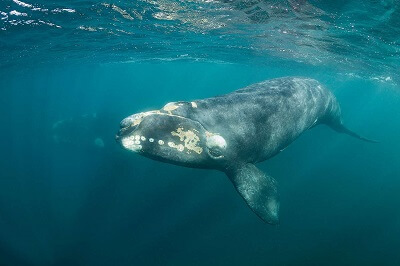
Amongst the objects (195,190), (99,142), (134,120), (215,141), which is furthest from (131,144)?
(99,142)

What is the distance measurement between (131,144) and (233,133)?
2697 millimetres

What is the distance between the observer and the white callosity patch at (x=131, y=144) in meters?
5.57

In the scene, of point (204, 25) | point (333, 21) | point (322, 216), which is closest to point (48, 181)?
point (204, 25)

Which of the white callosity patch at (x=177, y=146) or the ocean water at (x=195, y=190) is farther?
the ocean water at (x=195, y=190)

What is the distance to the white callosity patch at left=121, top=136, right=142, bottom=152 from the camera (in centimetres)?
557

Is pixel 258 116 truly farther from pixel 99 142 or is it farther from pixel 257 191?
pixel 99 142

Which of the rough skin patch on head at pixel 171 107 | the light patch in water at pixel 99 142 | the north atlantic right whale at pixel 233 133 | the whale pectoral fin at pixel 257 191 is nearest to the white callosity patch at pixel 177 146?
the north atlantic right whale at pixel 233 133

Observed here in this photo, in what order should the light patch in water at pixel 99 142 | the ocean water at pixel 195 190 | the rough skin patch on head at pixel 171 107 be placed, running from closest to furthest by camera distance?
the rough skin patch on head at pixel 171 107 < the ocean water at pixel 195 190 < the light patch in water at pixel 99 142

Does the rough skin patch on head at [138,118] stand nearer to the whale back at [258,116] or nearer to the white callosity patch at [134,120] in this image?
the white callosity patch at [134,120]

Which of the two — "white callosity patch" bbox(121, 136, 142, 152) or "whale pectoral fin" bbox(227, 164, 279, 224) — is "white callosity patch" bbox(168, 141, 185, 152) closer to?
"white callosity patch" bbox(121, 136, 142, 152)

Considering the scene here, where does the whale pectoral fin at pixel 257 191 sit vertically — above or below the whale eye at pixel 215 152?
A: below

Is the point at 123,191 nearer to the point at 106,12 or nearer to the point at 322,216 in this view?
the point at 106,12

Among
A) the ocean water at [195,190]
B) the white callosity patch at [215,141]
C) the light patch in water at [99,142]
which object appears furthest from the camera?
the light patch in water at [99,142]

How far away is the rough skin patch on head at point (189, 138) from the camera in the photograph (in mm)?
5965
